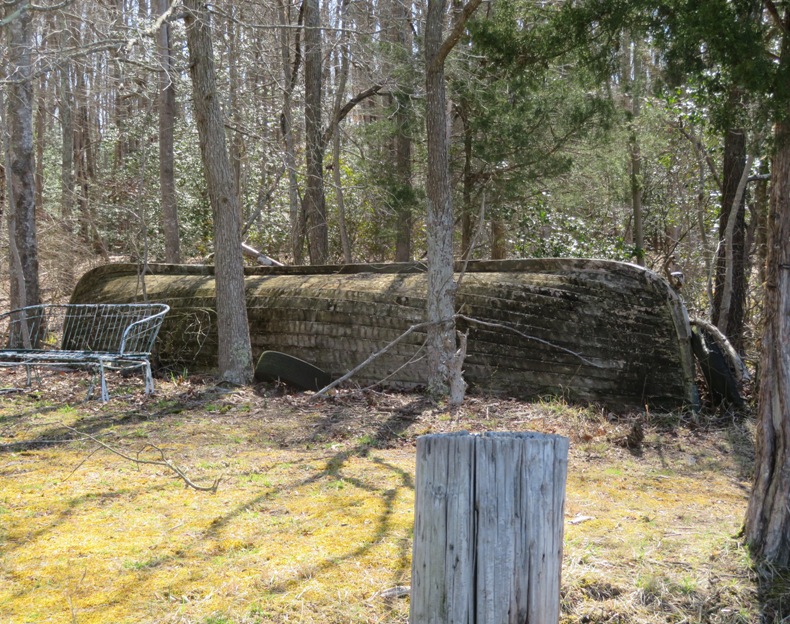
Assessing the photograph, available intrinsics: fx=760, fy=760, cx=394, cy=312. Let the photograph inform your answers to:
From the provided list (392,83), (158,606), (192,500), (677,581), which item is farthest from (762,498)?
(392,83)

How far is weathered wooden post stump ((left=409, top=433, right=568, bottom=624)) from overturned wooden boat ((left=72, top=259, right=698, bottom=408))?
190 inches

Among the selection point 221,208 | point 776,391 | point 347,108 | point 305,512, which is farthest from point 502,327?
point 347,108

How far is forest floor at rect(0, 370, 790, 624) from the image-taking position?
129 inches

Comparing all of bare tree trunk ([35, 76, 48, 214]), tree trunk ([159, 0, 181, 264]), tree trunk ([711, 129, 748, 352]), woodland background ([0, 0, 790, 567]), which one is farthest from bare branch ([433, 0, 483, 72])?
bare tree trunk ([35, 76, 48, 214])

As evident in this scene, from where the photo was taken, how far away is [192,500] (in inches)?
179

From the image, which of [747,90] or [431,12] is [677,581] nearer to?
[747,90]

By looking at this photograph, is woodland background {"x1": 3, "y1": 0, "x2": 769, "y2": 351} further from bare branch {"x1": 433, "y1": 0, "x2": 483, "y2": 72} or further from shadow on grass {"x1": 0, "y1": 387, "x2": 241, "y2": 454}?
shadow on grass {"x1": 0, "y1": 387, "x2": 241, "y2": 454}

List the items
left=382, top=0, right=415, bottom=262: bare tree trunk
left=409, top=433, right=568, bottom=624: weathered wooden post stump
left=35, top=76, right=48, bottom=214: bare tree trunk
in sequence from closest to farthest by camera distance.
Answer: left=409, top=433, right=568, bottom=624: weathered wooden post stump
left=382, top=0, right=415, bottom=262: bare tree trunk
left=35, top=76, right=48, bottom=214: bare tree trunk

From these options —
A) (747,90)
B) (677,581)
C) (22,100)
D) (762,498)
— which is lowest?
(677,581)

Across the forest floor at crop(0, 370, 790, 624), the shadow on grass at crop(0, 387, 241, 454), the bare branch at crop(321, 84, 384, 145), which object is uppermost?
the bare branch at crop(321, 84, 384, 145)

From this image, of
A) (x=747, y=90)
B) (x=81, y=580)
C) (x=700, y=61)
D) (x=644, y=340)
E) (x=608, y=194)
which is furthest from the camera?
(x=608, y=194)

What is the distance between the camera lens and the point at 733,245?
8664 millimetres

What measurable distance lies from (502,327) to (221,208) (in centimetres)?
322

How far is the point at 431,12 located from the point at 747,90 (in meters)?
3.96
